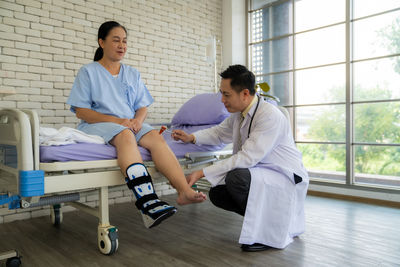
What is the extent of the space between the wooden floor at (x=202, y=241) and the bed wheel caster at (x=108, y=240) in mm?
33

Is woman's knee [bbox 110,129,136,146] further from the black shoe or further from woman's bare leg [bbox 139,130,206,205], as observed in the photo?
the black shoe

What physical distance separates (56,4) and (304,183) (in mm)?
2364

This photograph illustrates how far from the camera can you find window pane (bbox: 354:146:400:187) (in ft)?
10.1

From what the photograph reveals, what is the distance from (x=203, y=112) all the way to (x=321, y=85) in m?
1.61

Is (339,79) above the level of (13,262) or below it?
above

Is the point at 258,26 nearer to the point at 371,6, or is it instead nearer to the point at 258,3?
the point at 258,3

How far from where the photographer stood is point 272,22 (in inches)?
157

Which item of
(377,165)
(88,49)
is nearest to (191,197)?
(88,49)

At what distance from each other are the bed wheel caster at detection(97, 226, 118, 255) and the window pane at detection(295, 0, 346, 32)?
3.00 m

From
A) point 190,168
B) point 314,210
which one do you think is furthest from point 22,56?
point 314,210

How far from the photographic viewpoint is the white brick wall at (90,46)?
2.56m

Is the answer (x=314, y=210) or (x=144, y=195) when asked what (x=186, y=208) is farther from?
(x=144, y=195)

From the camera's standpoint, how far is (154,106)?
3.45m

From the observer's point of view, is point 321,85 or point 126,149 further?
point 321,85
